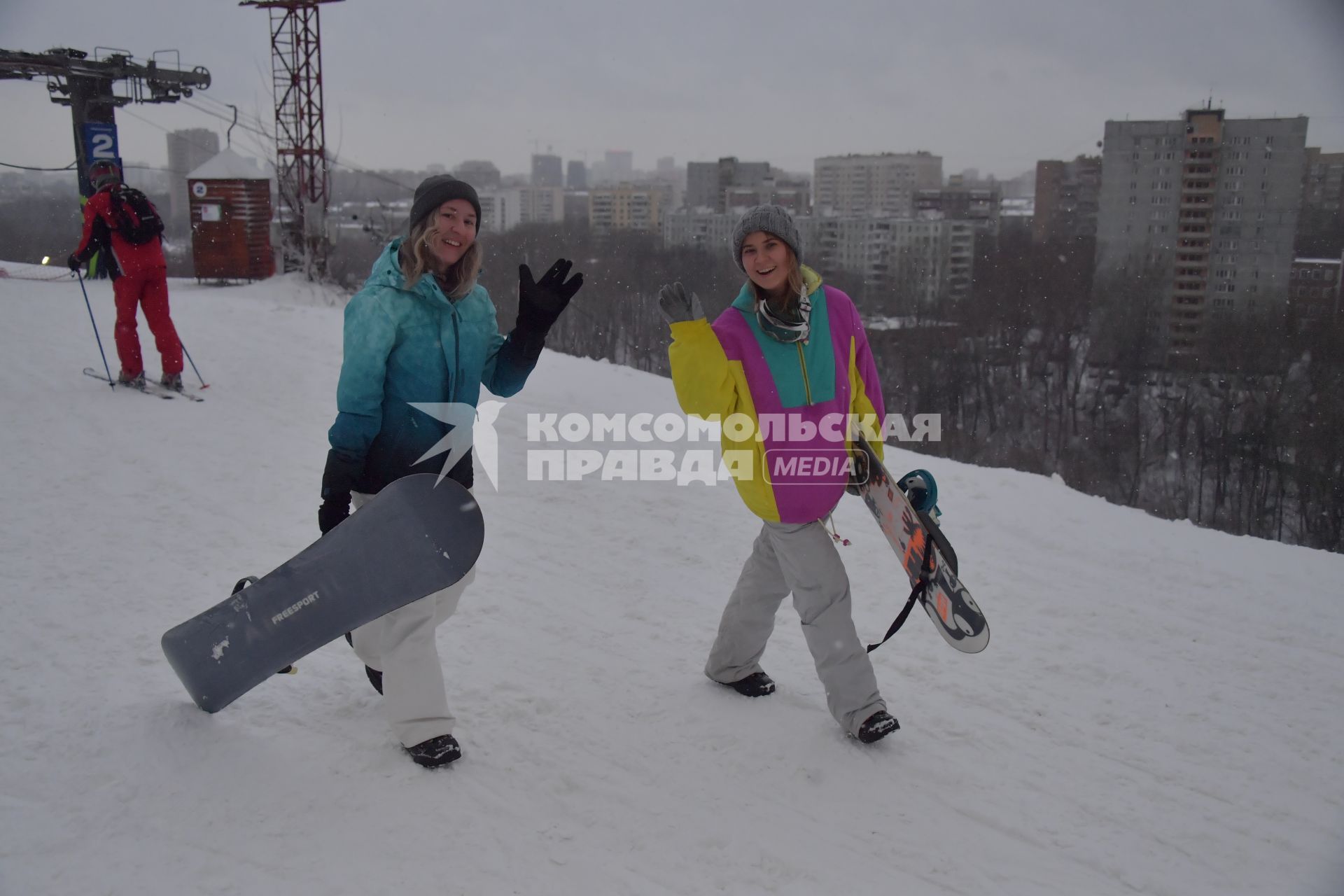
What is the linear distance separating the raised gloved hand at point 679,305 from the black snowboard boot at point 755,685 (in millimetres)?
1422

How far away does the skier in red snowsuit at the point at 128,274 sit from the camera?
6.71 meters

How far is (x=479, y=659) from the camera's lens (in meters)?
3.51

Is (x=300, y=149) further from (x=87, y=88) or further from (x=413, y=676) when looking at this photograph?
(x=413, y=676)

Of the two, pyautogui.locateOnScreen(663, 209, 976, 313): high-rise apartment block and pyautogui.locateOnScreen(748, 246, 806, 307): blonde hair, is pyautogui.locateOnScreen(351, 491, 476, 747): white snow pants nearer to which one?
pyautogui.locateOnScreen(748, 246, 806, 307): blonde hair

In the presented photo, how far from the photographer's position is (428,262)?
2.78 meters

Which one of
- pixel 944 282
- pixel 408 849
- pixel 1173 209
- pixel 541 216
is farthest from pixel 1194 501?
pixel 541 216

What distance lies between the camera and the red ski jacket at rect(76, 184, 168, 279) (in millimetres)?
6672

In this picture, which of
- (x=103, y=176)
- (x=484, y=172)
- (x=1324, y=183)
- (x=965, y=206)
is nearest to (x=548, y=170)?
(x=484, y=172)

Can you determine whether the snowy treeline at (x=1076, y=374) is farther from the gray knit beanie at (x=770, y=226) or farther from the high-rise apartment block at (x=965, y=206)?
the gray knit beanie at (x=770, y=226)

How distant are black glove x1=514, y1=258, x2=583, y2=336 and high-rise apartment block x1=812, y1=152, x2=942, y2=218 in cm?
6944

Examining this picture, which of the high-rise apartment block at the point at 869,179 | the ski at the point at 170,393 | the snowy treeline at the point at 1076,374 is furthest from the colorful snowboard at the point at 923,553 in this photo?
the high-rise apartment block at the point at 869,179

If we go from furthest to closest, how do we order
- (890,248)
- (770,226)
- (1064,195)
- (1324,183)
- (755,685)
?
(1064,195) → (890,248) → (1324,183) → (755,685) → (770,226)

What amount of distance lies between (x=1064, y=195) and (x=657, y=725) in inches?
2163

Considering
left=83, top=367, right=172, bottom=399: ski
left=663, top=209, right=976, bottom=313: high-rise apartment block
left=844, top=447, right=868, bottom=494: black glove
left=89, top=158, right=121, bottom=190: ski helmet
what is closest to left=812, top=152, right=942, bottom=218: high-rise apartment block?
left=663, top=209, right=976, bottom=313: high-rise apartment block
